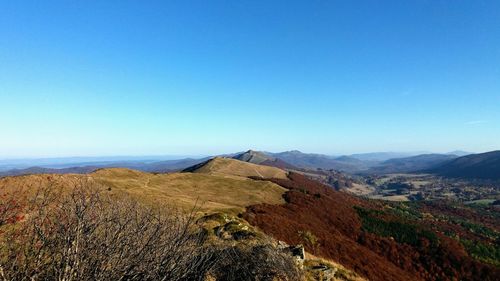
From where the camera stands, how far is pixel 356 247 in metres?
72.6

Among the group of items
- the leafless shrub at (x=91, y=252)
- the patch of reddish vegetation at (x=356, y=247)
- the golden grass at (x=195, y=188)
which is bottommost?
the patch of reddish vegetation at (x=356, y=247)

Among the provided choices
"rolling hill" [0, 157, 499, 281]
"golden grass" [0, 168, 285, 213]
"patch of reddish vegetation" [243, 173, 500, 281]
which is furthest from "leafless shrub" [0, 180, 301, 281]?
"golden grass" [0, 168, 285, 213]

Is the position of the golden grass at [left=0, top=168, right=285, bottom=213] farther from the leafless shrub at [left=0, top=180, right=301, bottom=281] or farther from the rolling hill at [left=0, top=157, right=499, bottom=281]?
the leafless shrub at [left=0, top=180, right=301, bottom=281]

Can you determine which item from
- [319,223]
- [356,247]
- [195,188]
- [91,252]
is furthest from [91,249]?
[319,223]

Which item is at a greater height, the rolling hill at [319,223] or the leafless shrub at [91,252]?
the leafless shrub at [91,252]

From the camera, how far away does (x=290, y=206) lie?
96.5 m

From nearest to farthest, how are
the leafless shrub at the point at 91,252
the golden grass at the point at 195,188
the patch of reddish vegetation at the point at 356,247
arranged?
the leafless shrub at the point at 91,252, the patch of reddish vegetation at the point at 356,247, the golden grass at the point at 195,188

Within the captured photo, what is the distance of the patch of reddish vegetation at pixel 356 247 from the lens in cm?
6221

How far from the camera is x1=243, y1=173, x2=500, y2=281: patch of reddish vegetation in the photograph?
62213 mm

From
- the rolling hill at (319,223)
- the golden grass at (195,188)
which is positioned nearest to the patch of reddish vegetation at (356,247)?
the rolling hill at (319,223)

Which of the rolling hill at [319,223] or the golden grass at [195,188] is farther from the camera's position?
the golden grass at [195,188]

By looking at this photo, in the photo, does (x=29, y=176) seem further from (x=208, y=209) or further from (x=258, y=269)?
(x=258, y=269)

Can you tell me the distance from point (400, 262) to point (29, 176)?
262 feet

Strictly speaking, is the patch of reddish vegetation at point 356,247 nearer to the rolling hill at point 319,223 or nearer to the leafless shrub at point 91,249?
the rolling hill at point 319,223
